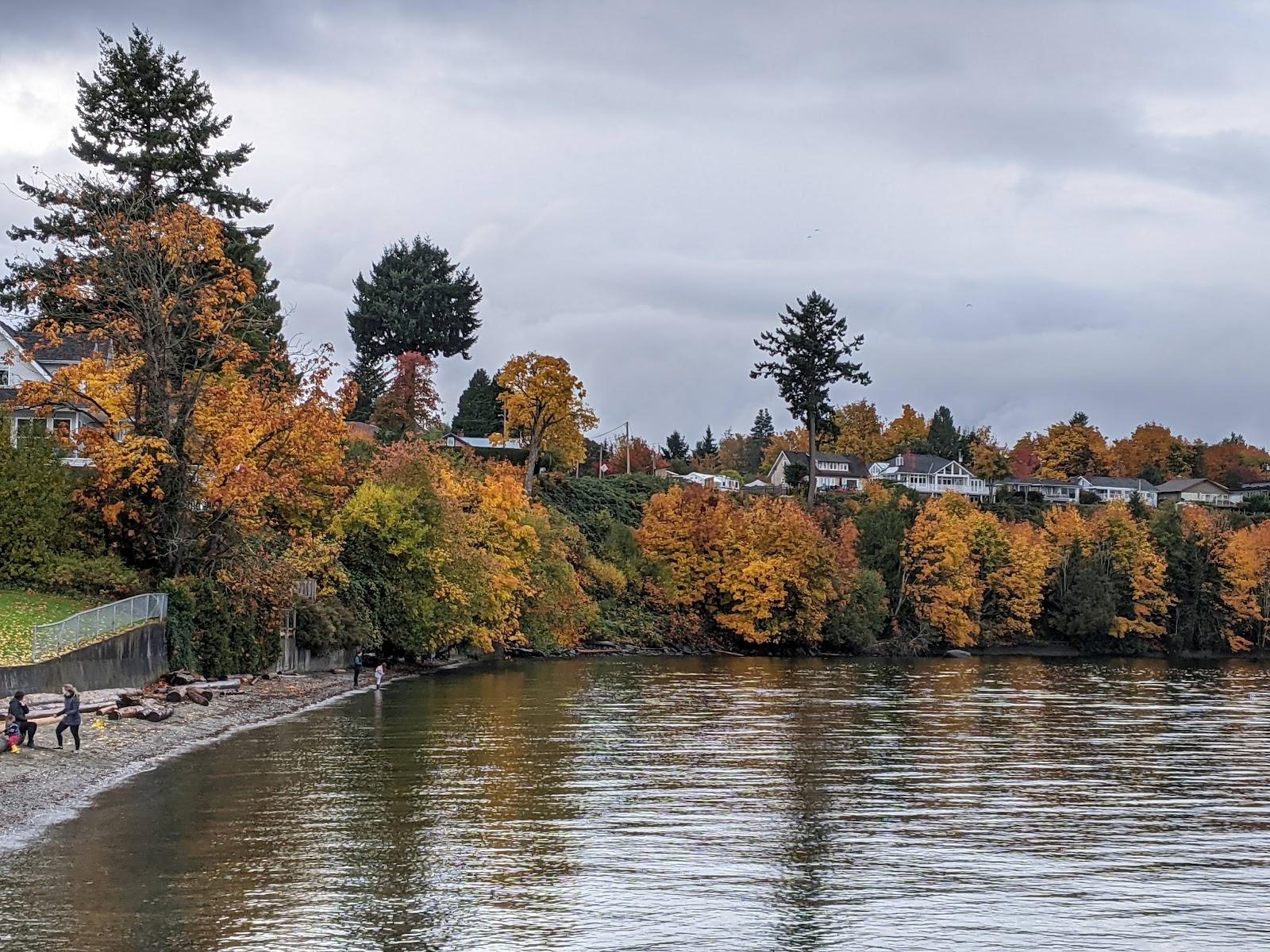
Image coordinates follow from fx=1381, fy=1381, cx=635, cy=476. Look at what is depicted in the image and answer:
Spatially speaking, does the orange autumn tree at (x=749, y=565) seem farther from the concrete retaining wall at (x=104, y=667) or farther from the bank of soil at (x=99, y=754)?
the concrete retaining wall at (x=104, y=667)

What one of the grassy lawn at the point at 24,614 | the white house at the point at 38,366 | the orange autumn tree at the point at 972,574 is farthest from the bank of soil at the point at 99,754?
the orange autumn tree at the point at 972,574

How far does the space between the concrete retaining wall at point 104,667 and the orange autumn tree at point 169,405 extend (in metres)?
8.15

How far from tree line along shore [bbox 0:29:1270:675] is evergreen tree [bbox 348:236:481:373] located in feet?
1.22

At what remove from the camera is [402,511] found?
81750 mm

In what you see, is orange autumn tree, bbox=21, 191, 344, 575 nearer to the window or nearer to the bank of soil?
the window

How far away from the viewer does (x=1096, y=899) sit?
26.6 m

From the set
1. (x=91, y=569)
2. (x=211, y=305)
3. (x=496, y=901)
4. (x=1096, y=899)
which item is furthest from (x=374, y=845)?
(x=211, y=305)

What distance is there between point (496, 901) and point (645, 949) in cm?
409

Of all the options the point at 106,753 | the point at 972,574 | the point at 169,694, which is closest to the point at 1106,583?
the point at 972,574

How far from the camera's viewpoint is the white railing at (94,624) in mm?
44656

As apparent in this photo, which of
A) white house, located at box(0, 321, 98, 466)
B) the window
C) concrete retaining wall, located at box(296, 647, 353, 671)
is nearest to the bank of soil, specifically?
concrete retaining wall, located at box(296, 647, 353, 671)

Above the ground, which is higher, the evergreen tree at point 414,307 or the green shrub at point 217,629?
the evergreen tree at point 414,307

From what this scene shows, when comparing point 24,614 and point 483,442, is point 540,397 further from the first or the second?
point 24,614

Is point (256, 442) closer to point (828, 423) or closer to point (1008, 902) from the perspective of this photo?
point (1008, 902)
